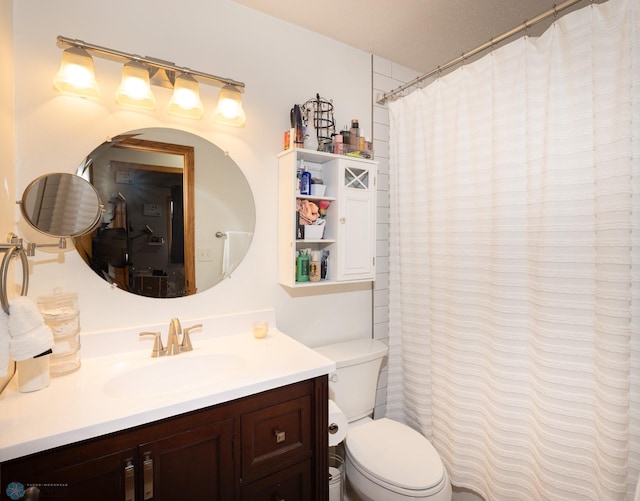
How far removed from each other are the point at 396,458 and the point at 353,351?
0.50 m

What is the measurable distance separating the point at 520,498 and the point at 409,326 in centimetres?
80

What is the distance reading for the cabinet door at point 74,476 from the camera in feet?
2.55

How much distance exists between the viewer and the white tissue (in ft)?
4.52

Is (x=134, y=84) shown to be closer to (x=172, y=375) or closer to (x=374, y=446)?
(x=172, y=375)

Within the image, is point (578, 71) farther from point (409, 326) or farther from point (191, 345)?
point (191, 345)

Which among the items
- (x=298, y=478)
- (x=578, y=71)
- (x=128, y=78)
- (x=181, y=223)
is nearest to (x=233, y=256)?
(x=181, y=223)

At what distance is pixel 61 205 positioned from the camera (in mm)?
1147

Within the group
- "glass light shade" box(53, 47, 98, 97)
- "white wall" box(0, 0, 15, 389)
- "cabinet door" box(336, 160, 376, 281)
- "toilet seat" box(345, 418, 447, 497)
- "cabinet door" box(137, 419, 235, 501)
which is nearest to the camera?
"cabinet door" box(137, 419, 235, 501)

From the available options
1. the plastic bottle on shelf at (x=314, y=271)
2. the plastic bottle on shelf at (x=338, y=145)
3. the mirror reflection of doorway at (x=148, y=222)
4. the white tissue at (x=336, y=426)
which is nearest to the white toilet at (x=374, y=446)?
the white tissue at (x=336, y=426)

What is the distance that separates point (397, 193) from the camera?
1861 millimetres

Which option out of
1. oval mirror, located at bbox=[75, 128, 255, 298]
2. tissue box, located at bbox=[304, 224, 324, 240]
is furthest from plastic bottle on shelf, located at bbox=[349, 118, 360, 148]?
oval mirror, located at bbox=[75, 128, 255, 298]

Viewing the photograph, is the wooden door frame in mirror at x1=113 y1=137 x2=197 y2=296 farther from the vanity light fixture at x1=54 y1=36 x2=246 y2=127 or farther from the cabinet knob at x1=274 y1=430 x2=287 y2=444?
the cabinet knob at x1=274 y1=430 x2=287 y2=444

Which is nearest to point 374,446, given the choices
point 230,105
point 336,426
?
point 336,426

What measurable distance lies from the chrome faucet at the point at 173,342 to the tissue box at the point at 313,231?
63 centimetres
